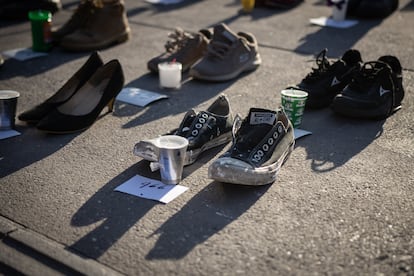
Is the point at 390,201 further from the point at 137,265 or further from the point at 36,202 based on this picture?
the point at 36,202

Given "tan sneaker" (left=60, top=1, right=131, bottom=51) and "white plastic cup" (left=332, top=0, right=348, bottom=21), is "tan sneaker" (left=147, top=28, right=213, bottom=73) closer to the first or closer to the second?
"tan sneaker" (left=60, top=1, right=131, bottom=51)

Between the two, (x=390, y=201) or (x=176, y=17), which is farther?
(x=176, y=17)

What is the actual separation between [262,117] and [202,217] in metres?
0.68

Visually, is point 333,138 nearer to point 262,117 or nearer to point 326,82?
point 326,82

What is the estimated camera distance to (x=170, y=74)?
4.17 meters

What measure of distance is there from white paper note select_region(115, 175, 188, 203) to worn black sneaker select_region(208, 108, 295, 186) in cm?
22

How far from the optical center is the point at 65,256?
222cm

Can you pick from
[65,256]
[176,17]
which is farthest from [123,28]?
[65,256]

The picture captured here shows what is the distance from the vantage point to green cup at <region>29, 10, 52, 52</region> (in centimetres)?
502

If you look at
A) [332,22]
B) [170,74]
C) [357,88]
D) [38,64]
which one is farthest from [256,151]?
[332,22]

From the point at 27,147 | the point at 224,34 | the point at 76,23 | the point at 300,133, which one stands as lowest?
the point at 27,147

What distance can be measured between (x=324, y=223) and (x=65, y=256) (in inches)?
45.8

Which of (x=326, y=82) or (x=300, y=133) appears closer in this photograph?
(x=300, y=133)

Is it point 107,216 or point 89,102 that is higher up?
point 89,102
